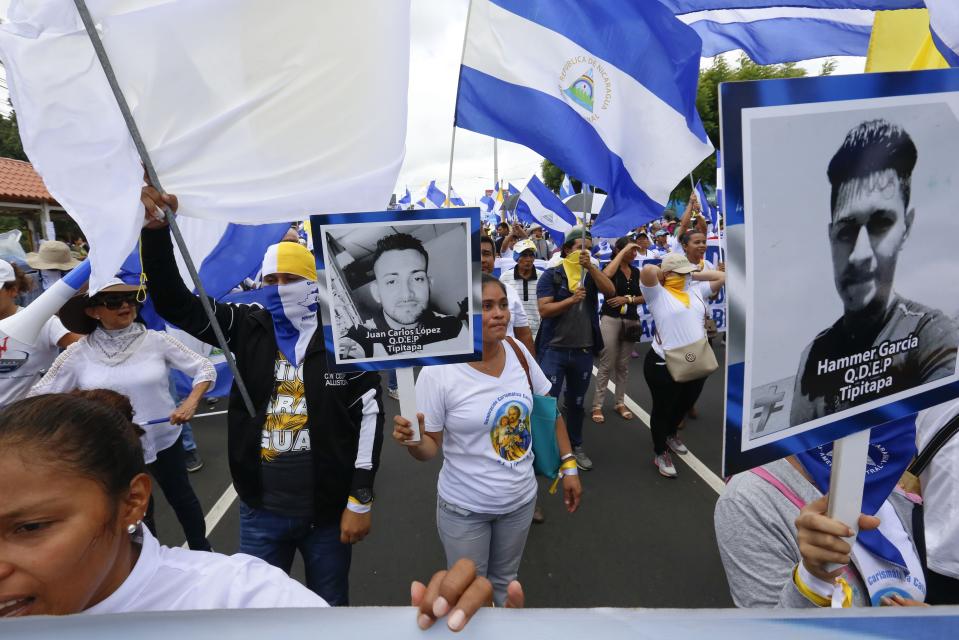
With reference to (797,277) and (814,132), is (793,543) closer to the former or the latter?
(797,277)

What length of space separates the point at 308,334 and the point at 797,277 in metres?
1.82

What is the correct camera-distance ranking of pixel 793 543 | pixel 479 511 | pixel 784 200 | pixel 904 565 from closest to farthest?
pixel 784 200, pixel 904 565, pixel 793 543, pixel 479 511

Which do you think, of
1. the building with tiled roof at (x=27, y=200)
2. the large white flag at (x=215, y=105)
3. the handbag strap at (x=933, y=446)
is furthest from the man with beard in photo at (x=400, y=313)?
the building with tiled roof at (x=27, y=200)

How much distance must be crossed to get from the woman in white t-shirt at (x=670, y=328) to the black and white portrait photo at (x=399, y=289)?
8.14 ft

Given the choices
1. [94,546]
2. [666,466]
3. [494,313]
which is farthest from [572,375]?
[94,546]

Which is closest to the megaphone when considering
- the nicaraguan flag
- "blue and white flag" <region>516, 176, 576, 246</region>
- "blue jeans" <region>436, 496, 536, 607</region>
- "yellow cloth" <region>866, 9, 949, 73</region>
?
"blue jeans" <region>436, 496, 536, 607</region>

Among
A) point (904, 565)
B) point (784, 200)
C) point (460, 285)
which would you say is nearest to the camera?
point (784, 200)

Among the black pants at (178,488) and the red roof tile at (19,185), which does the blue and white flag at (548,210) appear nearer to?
the black pants at (178,488)

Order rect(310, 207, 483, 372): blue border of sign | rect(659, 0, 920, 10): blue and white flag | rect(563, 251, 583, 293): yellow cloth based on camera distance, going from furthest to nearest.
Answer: rect(563, 251, 583, 293): yellow cloth < rect(659, 0, 920, 10): blue and white flag < rect(310, 207, 483, 372): blue border of sign

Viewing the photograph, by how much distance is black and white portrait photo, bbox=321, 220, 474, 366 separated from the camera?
1638 millimetres

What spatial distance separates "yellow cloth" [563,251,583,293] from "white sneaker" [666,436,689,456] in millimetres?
1579

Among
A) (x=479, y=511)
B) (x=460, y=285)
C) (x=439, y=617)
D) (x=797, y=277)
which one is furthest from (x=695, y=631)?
(x=479, y=511)

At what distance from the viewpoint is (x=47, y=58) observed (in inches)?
55.4

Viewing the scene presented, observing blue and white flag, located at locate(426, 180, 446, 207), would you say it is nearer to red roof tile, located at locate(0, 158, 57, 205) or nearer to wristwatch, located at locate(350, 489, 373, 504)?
red roof tile, located at locate(0, 158, 57, 205)
